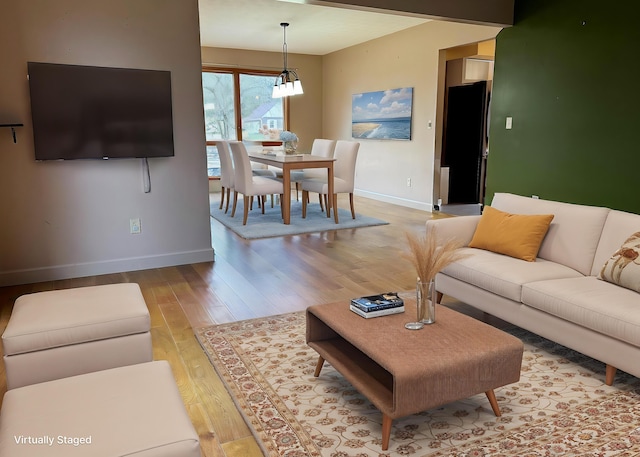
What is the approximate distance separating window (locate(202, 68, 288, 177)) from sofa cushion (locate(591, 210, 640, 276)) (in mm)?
6798

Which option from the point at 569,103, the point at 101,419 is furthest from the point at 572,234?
the point at 101,419

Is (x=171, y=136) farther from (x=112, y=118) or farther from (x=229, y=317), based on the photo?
(x=229, y=317)

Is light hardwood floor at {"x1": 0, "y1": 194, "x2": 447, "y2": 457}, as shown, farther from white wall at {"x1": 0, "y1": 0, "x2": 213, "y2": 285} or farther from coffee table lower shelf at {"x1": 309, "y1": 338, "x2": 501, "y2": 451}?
coffee table lower shelf at {"x1": 309, "y1": 338, "x2": 501, "y2": 451}

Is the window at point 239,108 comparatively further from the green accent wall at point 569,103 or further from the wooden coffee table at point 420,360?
the wooden coffee table at point 420,360

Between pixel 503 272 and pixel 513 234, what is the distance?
0.39m

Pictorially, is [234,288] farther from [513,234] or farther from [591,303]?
[591,303]

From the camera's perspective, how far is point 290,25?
6.79m

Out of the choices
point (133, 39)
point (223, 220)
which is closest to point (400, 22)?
point (223, 220)

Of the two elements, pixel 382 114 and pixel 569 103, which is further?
pixel 382 114

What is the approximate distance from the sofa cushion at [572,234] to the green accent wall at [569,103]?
1637 millimetres

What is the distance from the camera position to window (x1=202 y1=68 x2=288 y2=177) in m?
8.73

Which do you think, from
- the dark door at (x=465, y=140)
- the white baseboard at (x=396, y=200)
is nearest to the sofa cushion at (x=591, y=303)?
the white baseboard at (x=396, y=200)

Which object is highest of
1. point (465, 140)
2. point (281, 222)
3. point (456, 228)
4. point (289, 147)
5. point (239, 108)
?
point (239, 108)

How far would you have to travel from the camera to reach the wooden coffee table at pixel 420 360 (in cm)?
172
